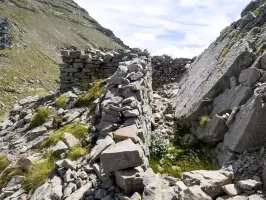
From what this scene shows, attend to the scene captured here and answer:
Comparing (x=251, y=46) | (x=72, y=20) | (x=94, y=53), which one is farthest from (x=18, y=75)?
(x=72, y=20)

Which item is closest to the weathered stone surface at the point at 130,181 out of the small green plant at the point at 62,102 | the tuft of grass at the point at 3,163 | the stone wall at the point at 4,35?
the tuft of grass at the point at 3,163

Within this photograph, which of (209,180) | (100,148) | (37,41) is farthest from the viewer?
(37,41)

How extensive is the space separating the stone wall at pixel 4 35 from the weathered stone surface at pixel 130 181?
4754cm

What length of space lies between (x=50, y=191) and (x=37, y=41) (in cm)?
6597

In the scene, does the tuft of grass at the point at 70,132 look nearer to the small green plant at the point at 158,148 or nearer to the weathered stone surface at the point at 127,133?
the weathered stone surface at the point at 127,133

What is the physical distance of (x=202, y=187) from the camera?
234 inches

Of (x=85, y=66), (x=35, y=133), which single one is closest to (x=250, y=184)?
(x=35, y=133)

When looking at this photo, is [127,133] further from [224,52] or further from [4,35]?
[4,35]

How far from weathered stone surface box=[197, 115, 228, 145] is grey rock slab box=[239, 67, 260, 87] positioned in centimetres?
156

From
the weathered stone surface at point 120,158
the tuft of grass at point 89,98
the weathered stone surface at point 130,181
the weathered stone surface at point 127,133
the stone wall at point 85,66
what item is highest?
the stone wall at point 85,66

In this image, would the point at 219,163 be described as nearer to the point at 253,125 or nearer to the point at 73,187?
the point at 253,125

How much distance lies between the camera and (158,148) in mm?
9750

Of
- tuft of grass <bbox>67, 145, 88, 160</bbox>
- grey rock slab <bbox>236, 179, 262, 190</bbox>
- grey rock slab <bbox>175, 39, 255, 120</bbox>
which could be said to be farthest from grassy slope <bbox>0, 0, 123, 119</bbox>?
grey rock slab <bbox>236, 179, 262, 190</bbox>

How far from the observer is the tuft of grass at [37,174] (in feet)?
21.5
